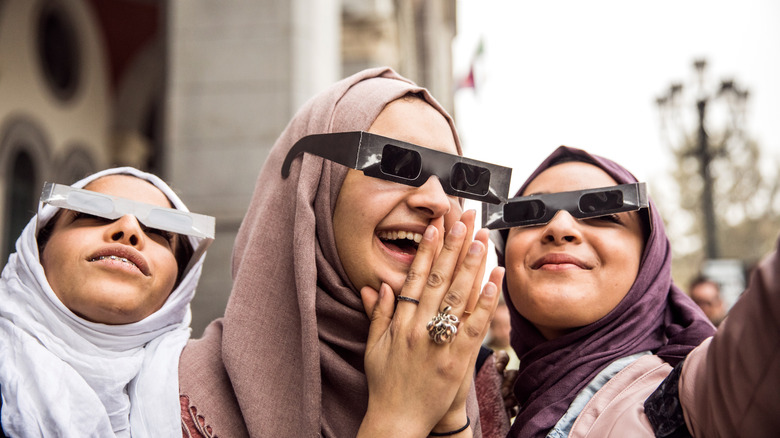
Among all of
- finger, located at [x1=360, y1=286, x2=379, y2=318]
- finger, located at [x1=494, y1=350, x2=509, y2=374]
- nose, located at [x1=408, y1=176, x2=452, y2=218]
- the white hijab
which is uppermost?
nose, located at [x1=408, y1=176, x2=452, y2=218]

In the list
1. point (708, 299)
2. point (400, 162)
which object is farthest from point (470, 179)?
point (708, 299)

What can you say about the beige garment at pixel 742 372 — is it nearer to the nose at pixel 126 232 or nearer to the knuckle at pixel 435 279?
the knuckle at pixel 435 279

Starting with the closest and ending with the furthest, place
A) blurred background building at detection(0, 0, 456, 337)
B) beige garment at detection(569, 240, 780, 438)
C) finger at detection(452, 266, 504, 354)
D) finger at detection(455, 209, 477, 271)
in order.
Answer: beige garment at detection(569, 240, 780, 438), finger at detection(452, 266, 504, 354), finger at detection(455, 209, 477, 271), blurred background building at detection(0, 0, 456, 337)

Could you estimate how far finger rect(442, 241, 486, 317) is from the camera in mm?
1664

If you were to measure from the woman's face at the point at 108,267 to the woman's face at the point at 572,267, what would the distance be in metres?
1.12

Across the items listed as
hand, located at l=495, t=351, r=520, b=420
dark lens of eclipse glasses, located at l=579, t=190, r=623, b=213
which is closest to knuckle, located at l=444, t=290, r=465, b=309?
dark lens of eclipse glasses, located at l=579, t=190, r=623, b=213

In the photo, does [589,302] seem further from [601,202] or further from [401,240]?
[401,240]

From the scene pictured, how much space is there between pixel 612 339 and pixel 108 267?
151 cm

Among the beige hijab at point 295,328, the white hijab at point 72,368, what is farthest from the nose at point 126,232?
the beige hijab at point 295,328

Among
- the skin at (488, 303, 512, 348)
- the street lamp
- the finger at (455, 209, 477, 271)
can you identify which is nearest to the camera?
the finger at (455, 209, 477, 271)

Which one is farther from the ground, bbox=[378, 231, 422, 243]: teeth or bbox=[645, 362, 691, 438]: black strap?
bbox=[378, 231, 422, 243]: teeth

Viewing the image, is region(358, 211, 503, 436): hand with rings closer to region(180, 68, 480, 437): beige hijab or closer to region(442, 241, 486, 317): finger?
region(442, 241, 486, 317): finger

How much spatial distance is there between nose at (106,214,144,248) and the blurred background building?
12.7 inches

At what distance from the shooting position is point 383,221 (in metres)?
1.77
